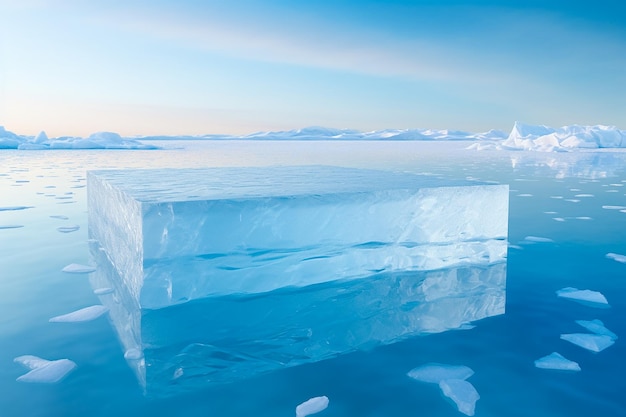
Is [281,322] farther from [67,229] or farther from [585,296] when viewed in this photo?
[67,229]

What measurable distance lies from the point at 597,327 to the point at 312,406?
188cm

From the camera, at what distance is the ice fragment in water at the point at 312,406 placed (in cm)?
204

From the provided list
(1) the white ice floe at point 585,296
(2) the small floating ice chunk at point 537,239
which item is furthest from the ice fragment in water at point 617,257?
(1) the white ice floe at point 585,296

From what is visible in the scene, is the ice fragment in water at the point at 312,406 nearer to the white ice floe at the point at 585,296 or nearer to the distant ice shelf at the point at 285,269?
the distant ice shelf at the point at 285,269

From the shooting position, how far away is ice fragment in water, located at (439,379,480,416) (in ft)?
6.88

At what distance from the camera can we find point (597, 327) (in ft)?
9.53

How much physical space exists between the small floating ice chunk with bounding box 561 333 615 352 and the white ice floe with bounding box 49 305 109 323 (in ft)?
9.34

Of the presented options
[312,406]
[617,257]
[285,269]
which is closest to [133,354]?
[312,406]

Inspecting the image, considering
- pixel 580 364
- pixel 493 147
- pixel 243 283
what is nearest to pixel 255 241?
pixel 243 283

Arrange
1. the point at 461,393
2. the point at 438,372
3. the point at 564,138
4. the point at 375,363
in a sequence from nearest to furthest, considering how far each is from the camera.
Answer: the point at 461,393 < the point at 438,372 < the point at 375,363 < the point at 564,138

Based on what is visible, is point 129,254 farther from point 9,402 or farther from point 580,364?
point 580,364

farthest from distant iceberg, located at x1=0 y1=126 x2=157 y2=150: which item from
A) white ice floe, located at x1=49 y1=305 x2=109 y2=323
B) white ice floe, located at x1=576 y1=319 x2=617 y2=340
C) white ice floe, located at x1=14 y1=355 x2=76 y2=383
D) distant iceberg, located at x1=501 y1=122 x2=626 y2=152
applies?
white ice floe, located at x1=576 y1=319 x2=617 y2=340

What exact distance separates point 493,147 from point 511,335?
39.9 metres

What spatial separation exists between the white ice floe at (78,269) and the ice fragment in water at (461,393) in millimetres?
3197
